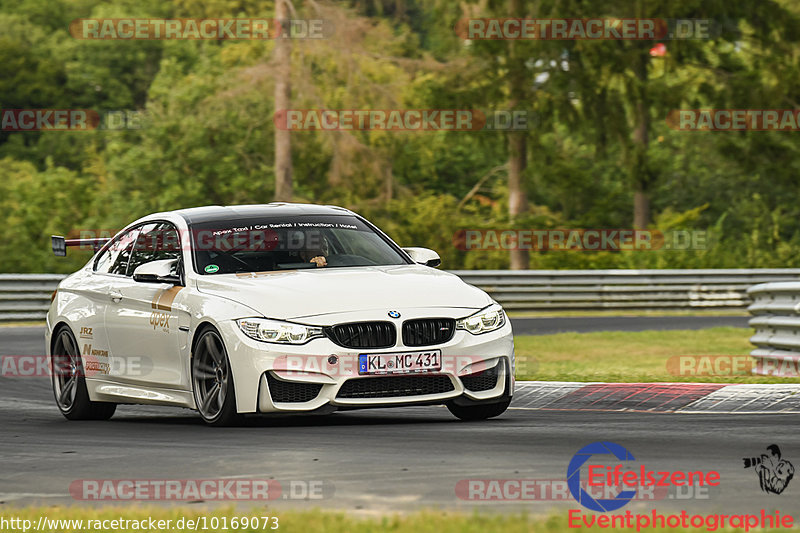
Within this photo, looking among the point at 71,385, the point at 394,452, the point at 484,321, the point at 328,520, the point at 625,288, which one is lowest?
the point at 625,288

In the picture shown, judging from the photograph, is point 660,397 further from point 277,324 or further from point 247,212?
point 247,212

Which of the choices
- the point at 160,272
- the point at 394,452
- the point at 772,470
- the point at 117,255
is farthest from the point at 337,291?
the point at 772,470

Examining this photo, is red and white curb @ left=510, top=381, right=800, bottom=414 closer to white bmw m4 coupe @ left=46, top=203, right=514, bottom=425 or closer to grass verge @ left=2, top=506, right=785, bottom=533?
white bmw m4 coupe @ left=46, top=203, right=514, bottom=425

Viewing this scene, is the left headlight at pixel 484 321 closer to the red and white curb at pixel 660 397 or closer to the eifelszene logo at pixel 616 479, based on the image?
the red and white curb at pixel 660 397

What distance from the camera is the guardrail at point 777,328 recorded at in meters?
14.7

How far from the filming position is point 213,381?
1014 centimetres

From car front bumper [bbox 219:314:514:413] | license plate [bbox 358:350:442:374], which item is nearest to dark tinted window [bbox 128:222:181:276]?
car front bumper [bbox 219:314:514:413]

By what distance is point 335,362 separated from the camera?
9.66m

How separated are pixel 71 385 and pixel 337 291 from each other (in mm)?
3063

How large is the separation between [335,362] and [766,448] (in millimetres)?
2805

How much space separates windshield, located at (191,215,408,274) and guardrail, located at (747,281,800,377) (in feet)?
16.5

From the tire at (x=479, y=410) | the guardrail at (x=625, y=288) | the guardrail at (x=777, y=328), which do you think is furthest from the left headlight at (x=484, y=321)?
the guardrail at (x=625, y=288)

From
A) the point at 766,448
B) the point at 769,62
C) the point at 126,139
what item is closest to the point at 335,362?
the point at 766,448

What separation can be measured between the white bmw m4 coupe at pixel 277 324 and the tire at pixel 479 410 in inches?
0.4
